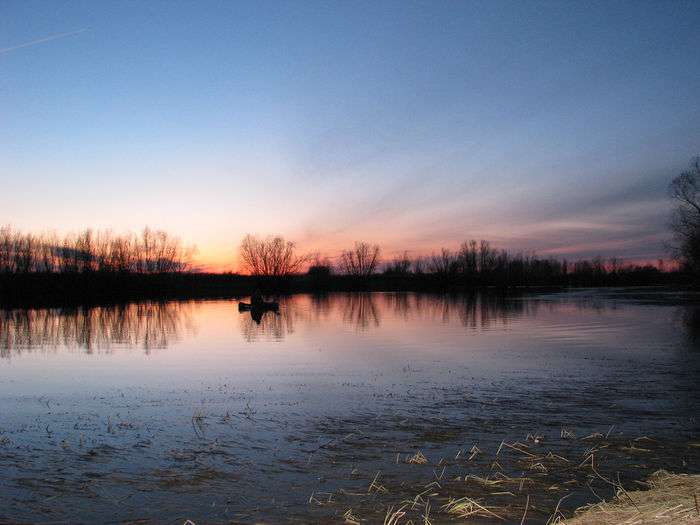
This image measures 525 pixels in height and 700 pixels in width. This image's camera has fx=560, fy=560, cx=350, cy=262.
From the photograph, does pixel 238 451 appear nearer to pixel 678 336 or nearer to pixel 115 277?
pixel 678 336

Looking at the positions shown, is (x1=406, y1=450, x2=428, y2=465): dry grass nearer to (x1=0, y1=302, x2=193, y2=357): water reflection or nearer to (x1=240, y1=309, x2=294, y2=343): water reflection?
(x1=0, y1=302, x2=193, y2=357): water reflection

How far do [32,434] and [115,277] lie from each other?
80975mm

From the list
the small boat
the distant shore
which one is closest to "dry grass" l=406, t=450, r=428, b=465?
the small boat

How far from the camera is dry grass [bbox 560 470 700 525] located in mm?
4988

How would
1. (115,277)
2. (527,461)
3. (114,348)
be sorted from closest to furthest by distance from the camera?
(527,461), (114,348), (115,277)

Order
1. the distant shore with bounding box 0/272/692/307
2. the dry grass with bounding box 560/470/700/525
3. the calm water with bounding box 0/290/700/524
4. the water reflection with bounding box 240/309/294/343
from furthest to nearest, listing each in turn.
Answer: the distant shore with bounding box 0/272/692/307 < the water reflection with bounding box 240/309/294/343 < the calm water with bounding box 0/290/700/524 < the dry grass with bounding box 560/470/700/525

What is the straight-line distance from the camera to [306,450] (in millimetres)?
8766

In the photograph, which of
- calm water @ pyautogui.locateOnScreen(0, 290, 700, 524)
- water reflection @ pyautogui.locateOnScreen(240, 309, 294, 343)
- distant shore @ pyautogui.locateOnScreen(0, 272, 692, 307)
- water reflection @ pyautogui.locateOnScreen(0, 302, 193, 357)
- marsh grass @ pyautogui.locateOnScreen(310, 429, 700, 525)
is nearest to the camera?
marsh grass @ pyautogui.locateOnScreen(310, 429, 700, 525)

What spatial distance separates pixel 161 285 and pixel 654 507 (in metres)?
95.0

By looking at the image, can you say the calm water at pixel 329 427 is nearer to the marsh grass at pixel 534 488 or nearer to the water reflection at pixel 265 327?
the marsh grass at pixel 534 488

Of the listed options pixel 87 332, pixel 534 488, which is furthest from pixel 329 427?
pixel 87 332

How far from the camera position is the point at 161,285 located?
308 ft

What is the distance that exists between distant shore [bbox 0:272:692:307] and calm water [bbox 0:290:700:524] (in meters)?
49.6

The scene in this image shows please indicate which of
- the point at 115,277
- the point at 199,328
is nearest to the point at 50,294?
the point at 115,277
